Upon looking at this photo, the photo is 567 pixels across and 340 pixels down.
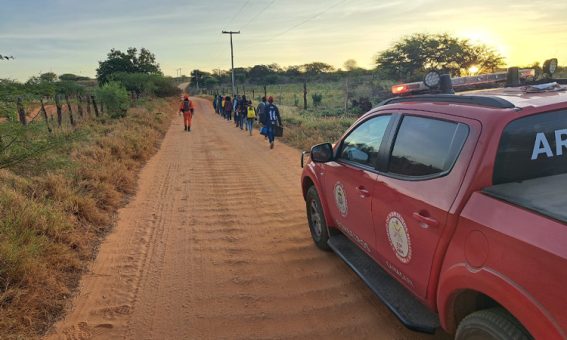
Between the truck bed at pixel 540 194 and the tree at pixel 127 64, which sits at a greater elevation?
the tree at pixel 127 64

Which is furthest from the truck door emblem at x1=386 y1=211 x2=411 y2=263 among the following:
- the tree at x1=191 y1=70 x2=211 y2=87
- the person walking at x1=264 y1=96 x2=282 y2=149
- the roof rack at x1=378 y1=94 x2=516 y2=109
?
the tree at x1=191 y1=70 x2=211 y2=87

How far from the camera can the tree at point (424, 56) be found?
36.0 meters

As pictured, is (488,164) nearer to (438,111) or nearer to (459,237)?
(459,237)

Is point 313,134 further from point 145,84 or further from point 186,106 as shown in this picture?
point 145,84

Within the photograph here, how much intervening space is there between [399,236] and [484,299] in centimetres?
81

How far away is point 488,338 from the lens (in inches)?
86.3

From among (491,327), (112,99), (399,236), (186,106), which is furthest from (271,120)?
(112,99)

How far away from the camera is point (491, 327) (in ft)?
7.00

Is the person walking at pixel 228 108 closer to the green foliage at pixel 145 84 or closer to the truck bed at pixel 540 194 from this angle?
the green foliage at pixel 145 84

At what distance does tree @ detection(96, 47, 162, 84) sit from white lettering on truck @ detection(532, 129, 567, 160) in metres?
57.4

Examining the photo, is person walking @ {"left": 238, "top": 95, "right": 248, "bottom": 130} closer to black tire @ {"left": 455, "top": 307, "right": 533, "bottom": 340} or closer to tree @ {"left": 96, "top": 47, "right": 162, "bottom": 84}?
black tire @ {"left": 455, "top": 307, "right": 533, "bottom": 340}

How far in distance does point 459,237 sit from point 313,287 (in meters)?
2.17

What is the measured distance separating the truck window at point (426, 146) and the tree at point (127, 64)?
56.4 metres

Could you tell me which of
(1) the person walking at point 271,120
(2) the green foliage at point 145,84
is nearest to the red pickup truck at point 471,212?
(1) the person walking at point 271,120
